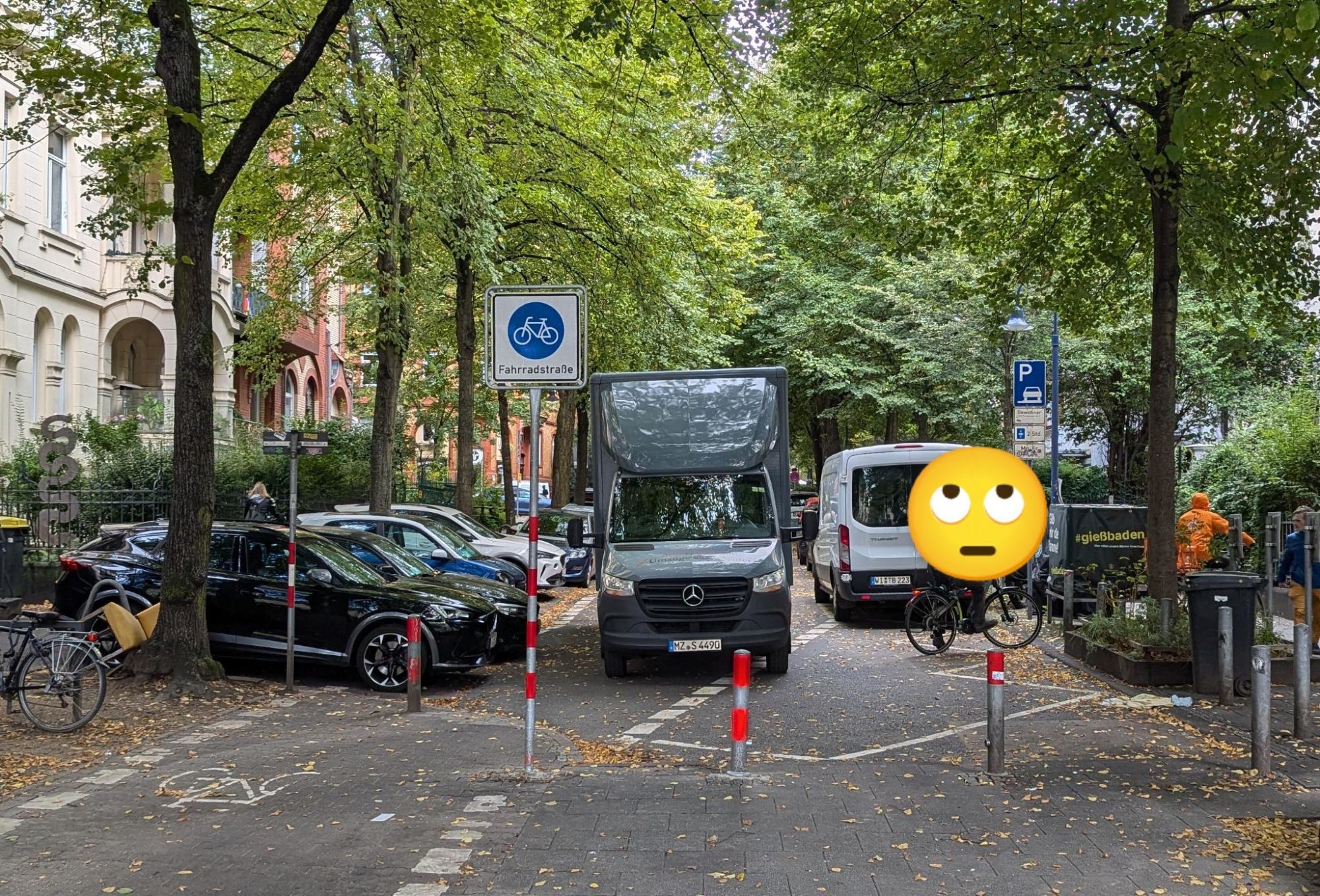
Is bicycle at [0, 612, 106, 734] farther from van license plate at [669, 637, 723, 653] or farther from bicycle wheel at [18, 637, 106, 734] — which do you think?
van license plate at [669, 637, 723, 653]

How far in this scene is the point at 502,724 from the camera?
10586 millimetres

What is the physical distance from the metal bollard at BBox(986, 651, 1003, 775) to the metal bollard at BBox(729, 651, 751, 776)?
5.04 feet

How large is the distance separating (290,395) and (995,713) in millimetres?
34363

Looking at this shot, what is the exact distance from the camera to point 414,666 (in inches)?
432

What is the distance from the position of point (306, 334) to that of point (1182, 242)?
26.6 meters

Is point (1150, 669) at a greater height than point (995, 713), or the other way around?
point (995, 713)

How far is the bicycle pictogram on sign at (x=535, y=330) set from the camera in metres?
9.04

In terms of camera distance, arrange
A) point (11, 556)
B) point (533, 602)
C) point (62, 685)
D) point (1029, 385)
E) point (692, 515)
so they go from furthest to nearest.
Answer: point (1029, 385) → point (11, 556) → point (692, 515) → point (62, 685) → point (533, 602)

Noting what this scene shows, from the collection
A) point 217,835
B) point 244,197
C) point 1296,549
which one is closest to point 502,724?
point 217,835

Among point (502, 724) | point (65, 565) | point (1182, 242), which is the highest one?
point (1182, 242)

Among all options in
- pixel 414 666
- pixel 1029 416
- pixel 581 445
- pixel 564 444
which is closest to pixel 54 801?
pixel 414 666

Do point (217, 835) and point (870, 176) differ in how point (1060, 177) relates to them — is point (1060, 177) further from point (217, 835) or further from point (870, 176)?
point (217, 835)

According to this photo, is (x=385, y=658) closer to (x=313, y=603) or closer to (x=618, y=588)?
(x=313, y=603)
